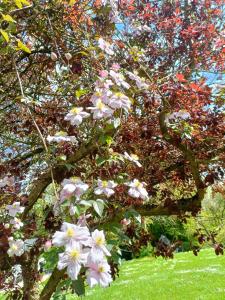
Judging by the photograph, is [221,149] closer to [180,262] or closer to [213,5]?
[213,5]

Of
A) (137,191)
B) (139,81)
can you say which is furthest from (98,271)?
(139,81)

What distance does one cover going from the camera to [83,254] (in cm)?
125

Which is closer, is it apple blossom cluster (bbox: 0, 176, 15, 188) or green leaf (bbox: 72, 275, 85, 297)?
green leaf (bbox: 72, 275, 85, 297)

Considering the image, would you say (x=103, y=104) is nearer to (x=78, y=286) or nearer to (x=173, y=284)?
(x=78, y=286)

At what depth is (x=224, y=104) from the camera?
7.66 ft

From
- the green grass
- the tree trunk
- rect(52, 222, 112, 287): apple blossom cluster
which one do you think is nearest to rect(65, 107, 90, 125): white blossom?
rect(52, 222, 112, 287): apple blossom cluster

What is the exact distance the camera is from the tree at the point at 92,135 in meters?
1.77

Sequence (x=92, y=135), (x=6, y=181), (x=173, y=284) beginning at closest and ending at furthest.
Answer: (x=92, y=135), (x=6, y=181), (x=173, y=284)

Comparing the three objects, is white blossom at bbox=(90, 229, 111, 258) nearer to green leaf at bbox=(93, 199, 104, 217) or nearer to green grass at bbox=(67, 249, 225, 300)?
green leaf at bbox=(93, 199, 104, 217)

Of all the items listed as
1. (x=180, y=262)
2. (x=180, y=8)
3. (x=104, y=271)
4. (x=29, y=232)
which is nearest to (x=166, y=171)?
(x=29, y=232)

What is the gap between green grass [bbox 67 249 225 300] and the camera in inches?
461

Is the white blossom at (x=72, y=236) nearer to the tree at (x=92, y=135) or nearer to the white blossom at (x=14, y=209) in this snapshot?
the tree at (x=92, y=135)

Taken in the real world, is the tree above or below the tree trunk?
above

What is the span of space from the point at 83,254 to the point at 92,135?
3.18 feet
